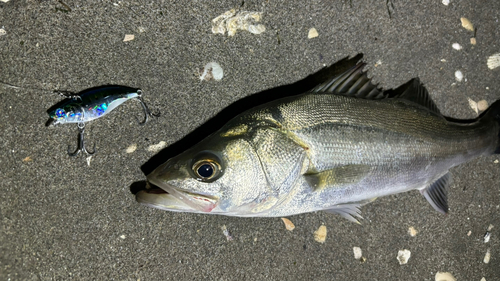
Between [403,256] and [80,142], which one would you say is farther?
[403,256]

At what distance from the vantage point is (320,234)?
93.2 inches

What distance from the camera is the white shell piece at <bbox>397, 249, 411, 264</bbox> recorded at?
8.32 ft

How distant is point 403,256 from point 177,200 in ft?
6.71

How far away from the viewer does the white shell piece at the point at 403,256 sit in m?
2.54

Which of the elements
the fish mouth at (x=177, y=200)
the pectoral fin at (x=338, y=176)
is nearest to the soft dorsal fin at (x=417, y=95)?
the pectoral fin at (x=338, y=176)

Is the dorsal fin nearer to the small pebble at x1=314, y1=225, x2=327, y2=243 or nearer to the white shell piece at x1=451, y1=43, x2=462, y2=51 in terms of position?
the small pebble at x1=314, y1=225, x2=327, y2=243

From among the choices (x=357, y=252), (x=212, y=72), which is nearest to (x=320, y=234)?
(x=357, y=252)

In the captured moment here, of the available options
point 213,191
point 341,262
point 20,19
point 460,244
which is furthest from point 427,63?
point 20,19

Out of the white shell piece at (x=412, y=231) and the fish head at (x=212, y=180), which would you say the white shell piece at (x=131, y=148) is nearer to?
the fish head at (x=212, y=180)

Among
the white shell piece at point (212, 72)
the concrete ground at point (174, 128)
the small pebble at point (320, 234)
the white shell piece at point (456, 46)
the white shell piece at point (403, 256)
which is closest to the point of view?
the concrete ground at point (174, 128)

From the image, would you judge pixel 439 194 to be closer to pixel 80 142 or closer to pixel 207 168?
pixel 207 168

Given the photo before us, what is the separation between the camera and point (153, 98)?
2.07 meters

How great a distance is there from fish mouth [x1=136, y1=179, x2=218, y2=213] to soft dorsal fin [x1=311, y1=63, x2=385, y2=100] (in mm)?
964

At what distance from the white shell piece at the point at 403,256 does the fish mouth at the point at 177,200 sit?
1.83 meters
